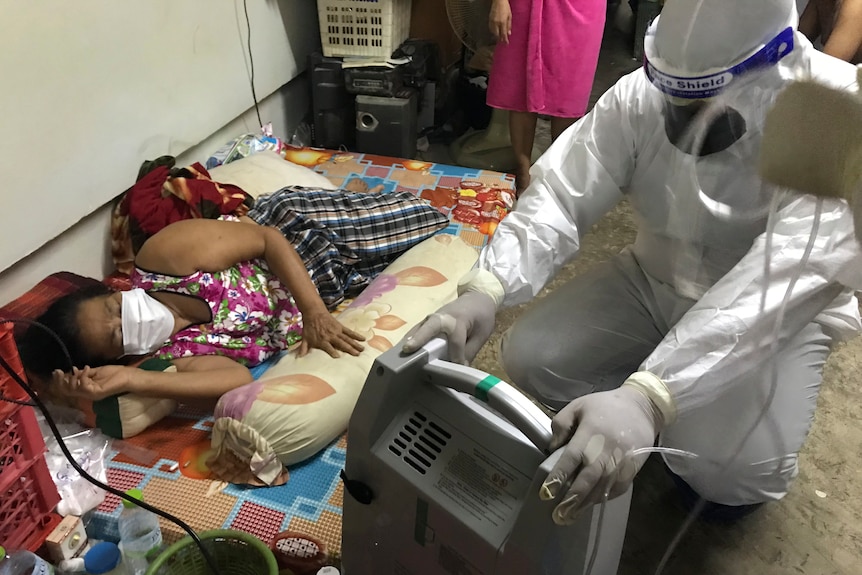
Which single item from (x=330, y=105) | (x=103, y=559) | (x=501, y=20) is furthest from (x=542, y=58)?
(x=103, y=559)

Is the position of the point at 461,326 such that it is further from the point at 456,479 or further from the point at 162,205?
the point at 162,205

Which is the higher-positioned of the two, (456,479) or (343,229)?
(456,479)

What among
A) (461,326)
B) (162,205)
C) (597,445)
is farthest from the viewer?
(162,205)

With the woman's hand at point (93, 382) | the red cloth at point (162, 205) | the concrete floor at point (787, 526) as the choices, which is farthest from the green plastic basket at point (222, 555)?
the red cloth at point (162, 205)

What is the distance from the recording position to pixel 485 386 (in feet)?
A: 2.40

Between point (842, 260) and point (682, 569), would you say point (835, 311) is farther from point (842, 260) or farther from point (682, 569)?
point (682, 569)

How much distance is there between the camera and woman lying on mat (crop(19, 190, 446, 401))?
1199mm

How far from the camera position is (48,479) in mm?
1037

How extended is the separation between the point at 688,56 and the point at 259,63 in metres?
1.67

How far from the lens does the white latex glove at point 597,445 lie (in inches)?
26.6

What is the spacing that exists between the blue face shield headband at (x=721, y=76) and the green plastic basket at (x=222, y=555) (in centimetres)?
88

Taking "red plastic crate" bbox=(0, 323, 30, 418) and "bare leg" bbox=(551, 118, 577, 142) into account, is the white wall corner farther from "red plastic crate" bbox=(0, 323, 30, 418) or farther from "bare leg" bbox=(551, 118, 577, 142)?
"bare leg" bbox=(551, 118, 577, 142)

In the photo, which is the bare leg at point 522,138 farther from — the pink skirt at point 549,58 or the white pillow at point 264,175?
the white pillow at point 264,175

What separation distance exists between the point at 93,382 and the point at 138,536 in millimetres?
300
